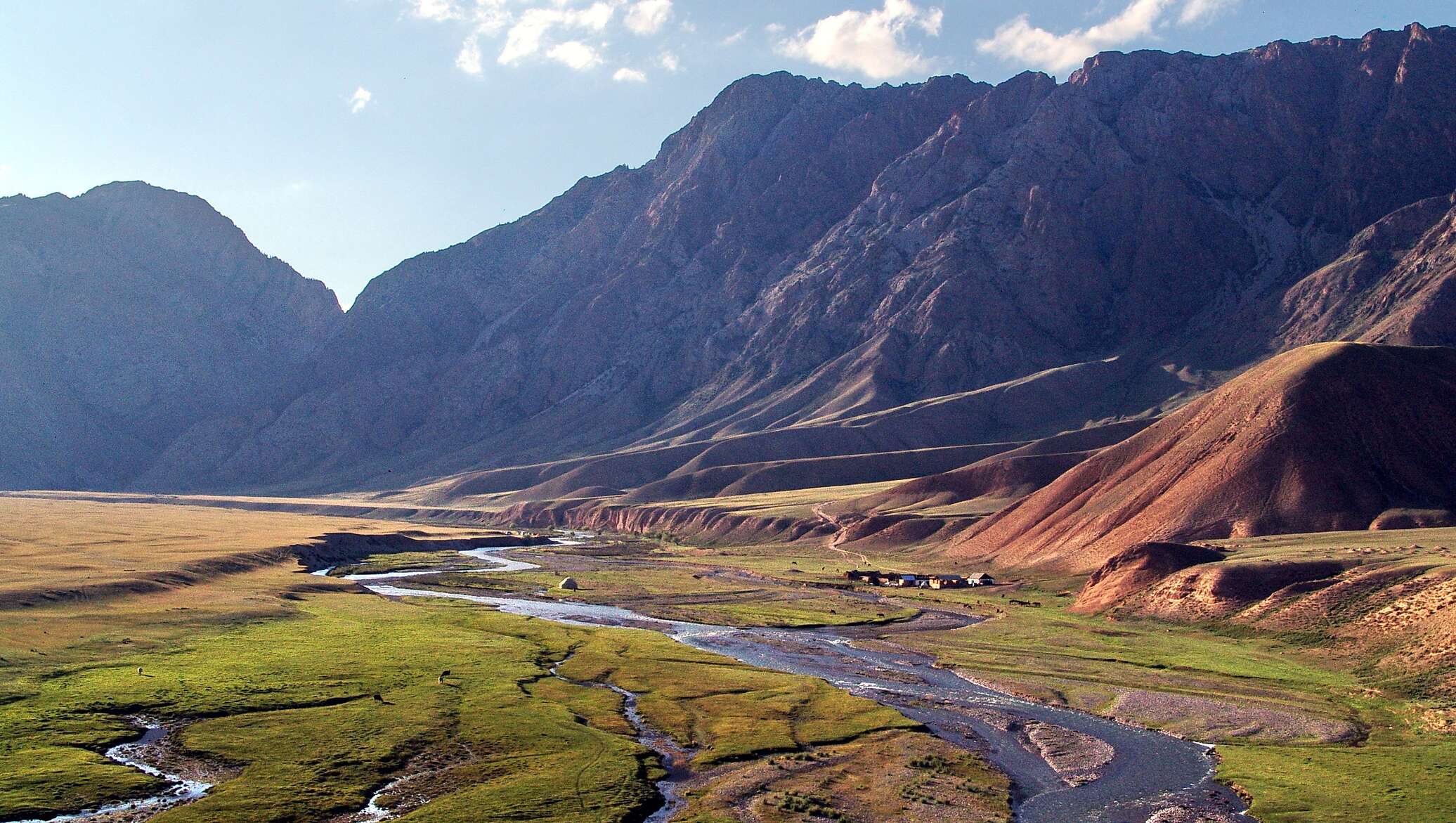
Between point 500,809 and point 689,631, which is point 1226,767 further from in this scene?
point 689,631

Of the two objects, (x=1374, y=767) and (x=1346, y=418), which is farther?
(x=1346, y=418)

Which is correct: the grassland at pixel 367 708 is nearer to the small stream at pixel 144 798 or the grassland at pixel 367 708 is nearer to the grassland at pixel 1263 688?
the small stream at pixel 144 798

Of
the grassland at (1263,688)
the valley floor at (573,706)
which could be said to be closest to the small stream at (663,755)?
the valley floor at (573,706)

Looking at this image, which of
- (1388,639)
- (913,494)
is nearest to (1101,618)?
(1388,639)

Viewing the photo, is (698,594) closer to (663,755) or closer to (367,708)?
(367,708)

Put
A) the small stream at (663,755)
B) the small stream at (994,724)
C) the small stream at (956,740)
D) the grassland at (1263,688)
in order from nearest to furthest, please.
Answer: the small stream at (663,755)
the small stream at (956,740)
the small stream at (994,724)
the grassland at (1263,688)
